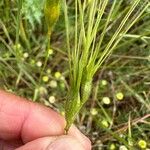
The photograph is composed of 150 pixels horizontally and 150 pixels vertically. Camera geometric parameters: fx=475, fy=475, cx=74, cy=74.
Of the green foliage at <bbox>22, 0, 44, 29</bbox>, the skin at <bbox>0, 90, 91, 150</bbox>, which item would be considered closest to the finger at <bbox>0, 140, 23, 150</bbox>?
the skin at <bbox>0, 90, 91, 150</bbox>

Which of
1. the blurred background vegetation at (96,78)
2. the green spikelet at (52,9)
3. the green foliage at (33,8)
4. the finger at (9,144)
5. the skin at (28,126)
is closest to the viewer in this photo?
the green spikelet at (52,9)

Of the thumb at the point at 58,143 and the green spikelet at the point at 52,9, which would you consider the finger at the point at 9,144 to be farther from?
the green spikelet at the point at 52,9

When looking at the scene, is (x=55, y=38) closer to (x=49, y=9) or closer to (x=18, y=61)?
(x=18, y=61)

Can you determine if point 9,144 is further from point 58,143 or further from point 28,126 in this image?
point 58,143

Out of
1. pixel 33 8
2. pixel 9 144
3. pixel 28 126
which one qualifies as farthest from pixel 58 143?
pixel 33 8

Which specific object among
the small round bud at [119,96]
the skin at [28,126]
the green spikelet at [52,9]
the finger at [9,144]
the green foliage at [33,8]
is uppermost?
the green spikelet at [52,9]

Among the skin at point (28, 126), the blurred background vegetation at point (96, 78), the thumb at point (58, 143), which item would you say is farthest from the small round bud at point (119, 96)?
the thumb at point (58, 143)

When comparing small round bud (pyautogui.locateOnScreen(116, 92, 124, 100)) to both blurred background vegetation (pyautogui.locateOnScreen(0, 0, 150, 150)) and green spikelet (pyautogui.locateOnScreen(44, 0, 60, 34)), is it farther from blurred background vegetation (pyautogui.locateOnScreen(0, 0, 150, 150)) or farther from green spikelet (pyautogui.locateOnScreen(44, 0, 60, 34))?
green spikelet (pyautogui.locateOnScreen(44, 0, 60, 34))

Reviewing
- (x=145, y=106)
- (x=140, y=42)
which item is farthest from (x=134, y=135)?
(x=140, y=42)
